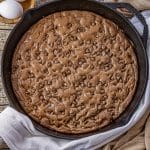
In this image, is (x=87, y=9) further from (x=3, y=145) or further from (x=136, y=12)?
(x=3, y=145)

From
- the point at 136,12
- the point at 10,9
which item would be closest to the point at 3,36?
the point at 10,9

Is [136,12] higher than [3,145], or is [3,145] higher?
[136,12]

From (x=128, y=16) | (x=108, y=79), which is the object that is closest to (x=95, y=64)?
(x=108, y=79)

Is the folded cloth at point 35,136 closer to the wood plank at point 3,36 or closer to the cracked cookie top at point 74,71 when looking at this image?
the cracked cookie top at point 74,71

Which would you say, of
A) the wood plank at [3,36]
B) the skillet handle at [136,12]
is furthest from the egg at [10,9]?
the skillet handle at [136,12]

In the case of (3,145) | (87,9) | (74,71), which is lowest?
(3,145)

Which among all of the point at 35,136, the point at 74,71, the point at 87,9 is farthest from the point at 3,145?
the point at 87,9

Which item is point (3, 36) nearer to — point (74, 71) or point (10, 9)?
point (10, 9)
